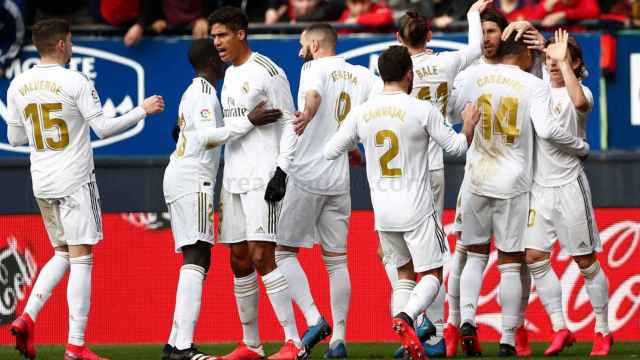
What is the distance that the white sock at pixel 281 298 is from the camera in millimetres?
9703

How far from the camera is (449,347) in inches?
413

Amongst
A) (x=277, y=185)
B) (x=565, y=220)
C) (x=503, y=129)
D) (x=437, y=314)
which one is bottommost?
(x=437, y=314)

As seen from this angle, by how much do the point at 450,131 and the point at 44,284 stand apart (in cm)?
285

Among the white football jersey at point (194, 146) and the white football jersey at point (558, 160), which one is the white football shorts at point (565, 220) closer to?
the white football jersey at point (558, 160)

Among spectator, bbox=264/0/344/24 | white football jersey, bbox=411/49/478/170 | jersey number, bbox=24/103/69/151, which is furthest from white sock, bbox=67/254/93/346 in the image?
spectator, bbox=264/0/344/24

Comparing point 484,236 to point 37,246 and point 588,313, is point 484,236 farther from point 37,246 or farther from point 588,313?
point 37,246

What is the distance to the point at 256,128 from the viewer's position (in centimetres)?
977

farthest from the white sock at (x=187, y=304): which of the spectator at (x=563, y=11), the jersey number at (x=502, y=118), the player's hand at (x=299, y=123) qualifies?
the spectator at (x=563, y=11)

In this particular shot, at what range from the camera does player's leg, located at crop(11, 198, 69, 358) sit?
9.76 m

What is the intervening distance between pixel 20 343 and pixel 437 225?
277 centimetres

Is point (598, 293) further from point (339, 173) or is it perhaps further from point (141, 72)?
point (141, 72)

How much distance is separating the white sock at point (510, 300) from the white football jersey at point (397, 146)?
1.18 meters

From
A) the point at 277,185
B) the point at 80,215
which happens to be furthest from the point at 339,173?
the point at 80,215

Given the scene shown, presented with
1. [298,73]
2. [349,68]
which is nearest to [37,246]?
[298,73]
